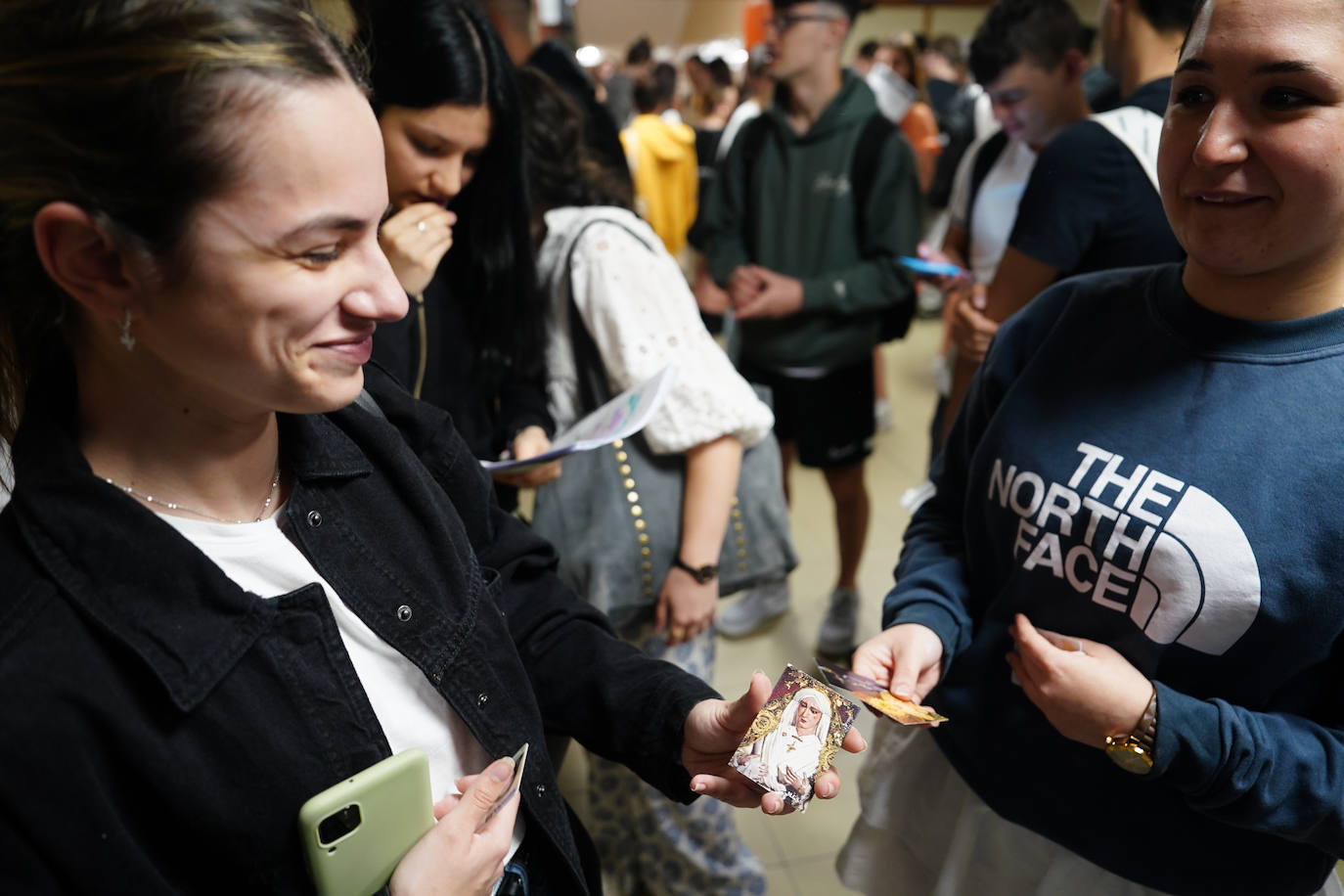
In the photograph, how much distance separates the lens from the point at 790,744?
972 mm

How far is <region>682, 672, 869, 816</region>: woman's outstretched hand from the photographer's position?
96 centimetres

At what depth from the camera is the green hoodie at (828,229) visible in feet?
9.55

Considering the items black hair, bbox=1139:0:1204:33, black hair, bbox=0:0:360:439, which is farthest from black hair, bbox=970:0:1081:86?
black hair, bbox=0:0:360:439

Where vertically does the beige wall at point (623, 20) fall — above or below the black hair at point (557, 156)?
below

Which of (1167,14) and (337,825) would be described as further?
(1167,14)

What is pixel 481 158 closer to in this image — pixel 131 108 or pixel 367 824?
pixel 131 108

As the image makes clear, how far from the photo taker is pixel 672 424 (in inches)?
63.9

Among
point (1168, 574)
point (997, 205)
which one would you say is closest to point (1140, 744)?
point (1168, 574)

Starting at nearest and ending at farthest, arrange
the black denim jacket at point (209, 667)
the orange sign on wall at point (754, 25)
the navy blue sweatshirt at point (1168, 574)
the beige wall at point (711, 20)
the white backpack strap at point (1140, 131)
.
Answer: the black denim jacket at point (209, 667) → the navy blue sweatshirt at point (1168, 574) → the white backpack strap at point (1140, 131) → the orange sign on wall at point (754, 25) → the beige wall at point (711, 20)

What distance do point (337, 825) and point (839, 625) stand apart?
2552mm

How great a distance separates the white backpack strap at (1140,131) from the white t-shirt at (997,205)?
0.80 meters

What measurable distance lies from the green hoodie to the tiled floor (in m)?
0.97

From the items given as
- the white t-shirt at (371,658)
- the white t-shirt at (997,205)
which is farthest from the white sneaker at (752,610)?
the white t-shirt at (371,658)

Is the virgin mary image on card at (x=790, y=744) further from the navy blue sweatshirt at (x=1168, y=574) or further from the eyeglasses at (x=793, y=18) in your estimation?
the eyeglasses at (x=793, y=18)
